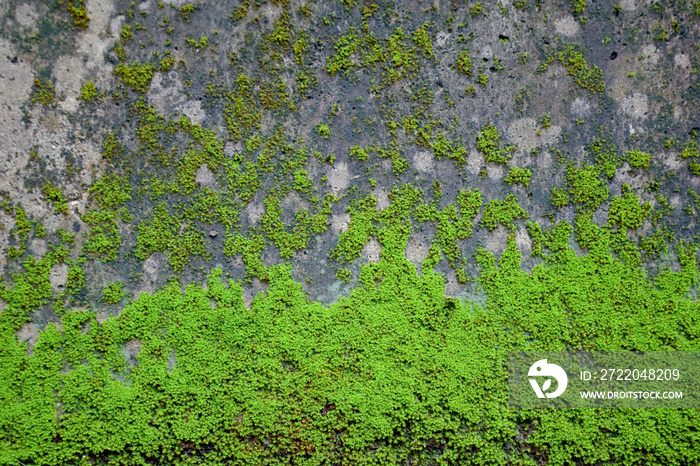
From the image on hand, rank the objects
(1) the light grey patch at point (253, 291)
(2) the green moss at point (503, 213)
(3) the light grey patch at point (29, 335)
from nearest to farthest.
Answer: (3) the light grey patch at point (29, 335) < (1) the light grey patch at point (253, 291) < (2) the green moss at point (503, 213)

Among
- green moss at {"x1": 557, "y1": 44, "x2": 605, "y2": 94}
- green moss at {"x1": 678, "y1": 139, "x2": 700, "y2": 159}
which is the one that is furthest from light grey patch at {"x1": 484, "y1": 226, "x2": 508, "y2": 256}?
green moss at {"x1": 678, "y1": 139, "x2": 700, "y2": 159}

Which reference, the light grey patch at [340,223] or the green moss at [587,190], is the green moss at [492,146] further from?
the light grey patch at [340,223]

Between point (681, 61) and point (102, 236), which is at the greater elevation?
point (681, 61)

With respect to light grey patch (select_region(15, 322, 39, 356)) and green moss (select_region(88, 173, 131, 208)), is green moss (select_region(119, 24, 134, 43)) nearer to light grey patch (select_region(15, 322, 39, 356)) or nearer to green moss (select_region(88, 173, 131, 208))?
green moss (select_region(88, 173, 131, 208))

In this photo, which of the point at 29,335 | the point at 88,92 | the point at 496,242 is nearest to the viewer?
the point at 29,335

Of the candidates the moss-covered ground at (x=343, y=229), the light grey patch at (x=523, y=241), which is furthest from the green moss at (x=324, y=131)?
the light grey patch at (x=523, y=241)

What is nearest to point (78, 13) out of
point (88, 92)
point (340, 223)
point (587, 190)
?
point (88, 92)

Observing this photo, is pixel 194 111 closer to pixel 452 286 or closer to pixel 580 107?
pixel 452 286

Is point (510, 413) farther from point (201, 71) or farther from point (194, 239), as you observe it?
point (201, 71)

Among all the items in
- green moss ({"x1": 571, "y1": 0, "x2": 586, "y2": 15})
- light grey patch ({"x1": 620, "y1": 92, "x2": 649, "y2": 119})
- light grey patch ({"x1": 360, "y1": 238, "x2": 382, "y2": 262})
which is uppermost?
green moss ({"x1": 571, "y1": 0, "x2": 586, "y2": 15})

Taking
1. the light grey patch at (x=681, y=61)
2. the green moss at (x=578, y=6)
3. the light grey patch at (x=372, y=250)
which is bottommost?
the light grey patch at (x=372, y=250)

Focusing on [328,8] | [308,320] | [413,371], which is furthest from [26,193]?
[413,371]
